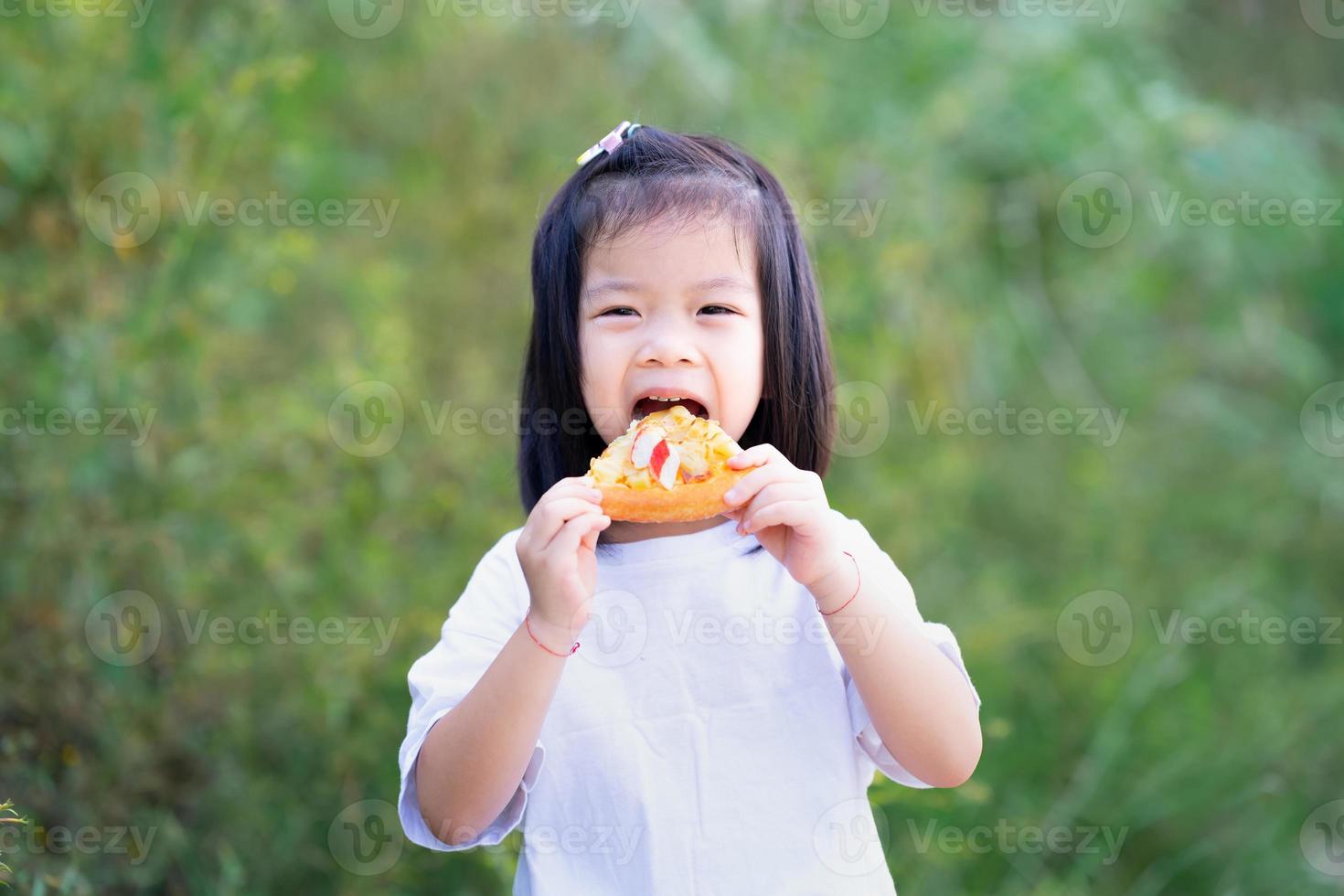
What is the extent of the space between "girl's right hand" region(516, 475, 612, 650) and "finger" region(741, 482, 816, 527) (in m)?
0.18

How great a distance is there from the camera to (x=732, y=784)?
1.72 m

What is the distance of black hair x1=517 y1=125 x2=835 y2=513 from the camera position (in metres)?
1.85

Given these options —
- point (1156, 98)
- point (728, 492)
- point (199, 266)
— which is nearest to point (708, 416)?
point (728, 492)

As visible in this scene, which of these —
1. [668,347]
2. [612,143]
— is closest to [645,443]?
[668,347]

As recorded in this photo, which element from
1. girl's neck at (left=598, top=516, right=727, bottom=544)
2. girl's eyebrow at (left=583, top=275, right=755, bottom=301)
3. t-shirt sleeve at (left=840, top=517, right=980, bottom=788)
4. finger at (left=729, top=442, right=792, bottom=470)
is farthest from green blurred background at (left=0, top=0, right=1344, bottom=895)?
girl's eyebrow at (left=583, top=275, right=755, bottom=301)

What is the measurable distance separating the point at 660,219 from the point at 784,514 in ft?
1.56

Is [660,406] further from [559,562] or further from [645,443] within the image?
[559,562]

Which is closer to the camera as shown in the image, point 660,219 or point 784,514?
point 784,514

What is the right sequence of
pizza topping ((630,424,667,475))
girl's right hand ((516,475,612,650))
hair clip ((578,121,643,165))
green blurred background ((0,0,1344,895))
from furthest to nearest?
green blurred background ((0,0,1344,895)), hair clip ((578,121,643,165)), pizza topping ((630,424,667,475)), girl's right hand ((516,475,612,650))

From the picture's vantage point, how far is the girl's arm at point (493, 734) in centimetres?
160

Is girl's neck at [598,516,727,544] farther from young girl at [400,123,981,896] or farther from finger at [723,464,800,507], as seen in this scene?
finger at [723,464,800,507]

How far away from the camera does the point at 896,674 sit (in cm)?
165

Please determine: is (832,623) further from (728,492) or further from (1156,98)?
(1156,98)

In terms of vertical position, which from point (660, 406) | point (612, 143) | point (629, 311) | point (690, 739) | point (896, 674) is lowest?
point (690, 739)
